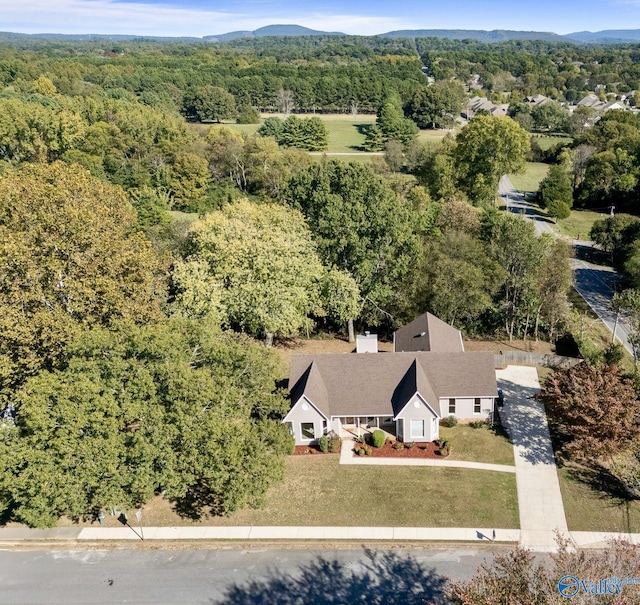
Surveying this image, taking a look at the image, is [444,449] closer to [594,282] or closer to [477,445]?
[477,445]

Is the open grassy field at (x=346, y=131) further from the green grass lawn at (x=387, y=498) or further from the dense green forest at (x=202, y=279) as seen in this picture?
the green grass lawn at (x=387, y=498)

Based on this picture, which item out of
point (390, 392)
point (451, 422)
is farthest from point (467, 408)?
point (390, 392)

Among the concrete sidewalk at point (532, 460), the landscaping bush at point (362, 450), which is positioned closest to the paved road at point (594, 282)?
the concrete sidewalk at point (532, 460)

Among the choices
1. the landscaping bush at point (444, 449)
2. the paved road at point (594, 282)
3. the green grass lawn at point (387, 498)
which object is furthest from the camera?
the paved road at point (594, 282)

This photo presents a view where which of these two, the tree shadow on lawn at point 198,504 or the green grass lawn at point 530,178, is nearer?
the tree shadow on lawn at point 198,504

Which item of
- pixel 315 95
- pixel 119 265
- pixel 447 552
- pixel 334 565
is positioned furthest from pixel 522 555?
pixel 315 95

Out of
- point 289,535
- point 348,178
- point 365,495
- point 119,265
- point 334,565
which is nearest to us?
point 334,565

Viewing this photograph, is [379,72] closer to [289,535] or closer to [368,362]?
[368,362]
